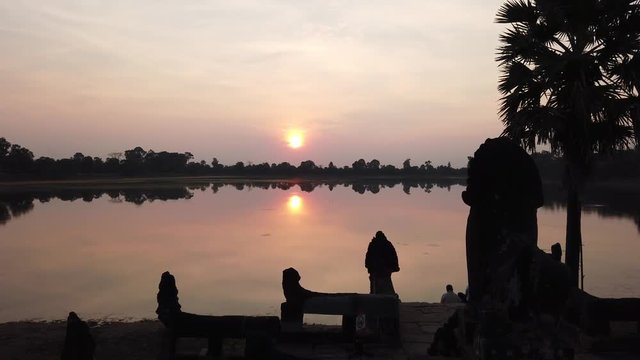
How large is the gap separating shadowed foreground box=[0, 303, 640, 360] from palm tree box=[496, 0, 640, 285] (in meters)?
2.68

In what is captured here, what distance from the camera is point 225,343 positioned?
10227 millimetres

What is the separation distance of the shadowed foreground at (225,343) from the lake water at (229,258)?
361 cm

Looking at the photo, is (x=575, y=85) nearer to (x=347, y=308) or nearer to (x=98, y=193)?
(x=347, y=308)

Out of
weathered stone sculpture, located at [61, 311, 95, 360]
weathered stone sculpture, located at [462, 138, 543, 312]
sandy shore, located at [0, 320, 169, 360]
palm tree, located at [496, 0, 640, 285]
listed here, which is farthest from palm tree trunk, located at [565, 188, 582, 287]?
weathered stone sculpture, located at [61, 311, 95, 360]

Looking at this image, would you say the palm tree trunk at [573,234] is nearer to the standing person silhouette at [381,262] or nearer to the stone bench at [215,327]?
the standing person silhouette at [381,262]

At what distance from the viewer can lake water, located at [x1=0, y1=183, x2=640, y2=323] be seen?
1783cm

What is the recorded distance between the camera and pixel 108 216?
47938 mm

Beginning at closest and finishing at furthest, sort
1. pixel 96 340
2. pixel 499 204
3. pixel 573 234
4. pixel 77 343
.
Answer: pixel 77 343 → pixel 499 204 → pixel 573 234 → pixel 96 340

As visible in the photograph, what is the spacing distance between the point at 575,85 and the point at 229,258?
19.8m

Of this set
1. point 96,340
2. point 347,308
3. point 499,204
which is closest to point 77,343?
point 347,308

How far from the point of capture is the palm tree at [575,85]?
990cm

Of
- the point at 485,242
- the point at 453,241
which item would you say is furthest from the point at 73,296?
the point at 453,241

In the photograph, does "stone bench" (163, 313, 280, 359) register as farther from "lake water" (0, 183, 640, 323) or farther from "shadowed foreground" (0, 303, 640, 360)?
"lake water" (0, 183, 640, 323)

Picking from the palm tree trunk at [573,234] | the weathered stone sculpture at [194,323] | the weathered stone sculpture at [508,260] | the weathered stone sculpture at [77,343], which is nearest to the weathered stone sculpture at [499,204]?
the weathered stone sculpture at [508,260]
